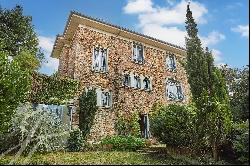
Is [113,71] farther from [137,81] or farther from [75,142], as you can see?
[75,142]

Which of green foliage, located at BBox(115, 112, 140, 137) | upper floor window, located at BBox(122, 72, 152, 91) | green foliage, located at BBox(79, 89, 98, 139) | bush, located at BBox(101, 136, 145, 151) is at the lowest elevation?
bush, located at BBox(101, 136, 145, 151)

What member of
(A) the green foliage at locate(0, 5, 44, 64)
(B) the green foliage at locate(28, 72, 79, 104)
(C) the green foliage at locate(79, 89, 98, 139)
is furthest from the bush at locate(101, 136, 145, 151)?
(A) the green foliage at locate(0, 5, 44, 64)

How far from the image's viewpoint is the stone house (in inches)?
914

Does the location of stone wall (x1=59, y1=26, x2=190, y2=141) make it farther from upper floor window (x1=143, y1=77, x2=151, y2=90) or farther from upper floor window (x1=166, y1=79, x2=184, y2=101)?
upper floor window (x1=166, y1=79, x2=184, y2=101)

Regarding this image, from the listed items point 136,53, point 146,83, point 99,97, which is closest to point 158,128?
point 99,97

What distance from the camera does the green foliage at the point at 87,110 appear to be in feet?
66.6

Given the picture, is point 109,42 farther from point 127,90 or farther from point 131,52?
point 127,90

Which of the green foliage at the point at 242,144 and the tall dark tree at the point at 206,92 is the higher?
the tall dark tree at the point at 206,92

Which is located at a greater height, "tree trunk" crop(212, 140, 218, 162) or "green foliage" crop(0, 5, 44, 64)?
"green foliage" crop(0, 5, 44, 64)

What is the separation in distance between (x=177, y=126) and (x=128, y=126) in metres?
8.35

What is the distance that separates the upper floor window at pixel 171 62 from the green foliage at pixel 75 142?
13.5 meters

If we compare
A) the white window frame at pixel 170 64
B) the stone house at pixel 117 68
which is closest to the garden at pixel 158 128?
the stone house at pixel 117 68

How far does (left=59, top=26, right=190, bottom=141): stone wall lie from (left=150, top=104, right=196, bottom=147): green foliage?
779cm

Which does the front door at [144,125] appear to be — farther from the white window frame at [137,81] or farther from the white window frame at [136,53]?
the white window frame at [136,53]
